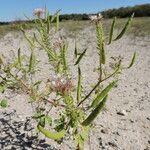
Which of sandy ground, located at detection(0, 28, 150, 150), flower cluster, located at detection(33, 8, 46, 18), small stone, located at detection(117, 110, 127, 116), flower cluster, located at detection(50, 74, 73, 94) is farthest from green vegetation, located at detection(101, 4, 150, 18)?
flower cluster, located at detection(50, 74, 73, 94)

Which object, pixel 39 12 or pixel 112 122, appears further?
pixel 112 122

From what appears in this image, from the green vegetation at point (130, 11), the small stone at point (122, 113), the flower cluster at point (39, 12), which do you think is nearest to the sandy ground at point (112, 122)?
the small stone at point (122, 113)

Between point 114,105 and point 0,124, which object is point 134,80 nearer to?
point 114,105

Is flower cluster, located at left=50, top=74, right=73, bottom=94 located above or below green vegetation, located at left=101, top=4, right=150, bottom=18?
above

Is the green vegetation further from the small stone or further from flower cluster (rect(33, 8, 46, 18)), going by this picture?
flower cluster (rect(33, 8, 46, 18))

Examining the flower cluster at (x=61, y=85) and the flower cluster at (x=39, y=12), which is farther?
the flower cluster at (x=39, y=12)

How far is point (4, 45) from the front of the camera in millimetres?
15867

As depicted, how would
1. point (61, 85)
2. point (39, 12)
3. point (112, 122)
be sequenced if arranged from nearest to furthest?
point (61, 85) < point (39, 12) < point (112, 122)

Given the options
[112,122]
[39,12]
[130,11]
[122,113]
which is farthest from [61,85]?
[130,11]

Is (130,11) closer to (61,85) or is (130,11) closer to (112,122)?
(112,122)

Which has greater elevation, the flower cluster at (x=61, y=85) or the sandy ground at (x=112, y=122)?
the flower cluster at (x=61, y=85)

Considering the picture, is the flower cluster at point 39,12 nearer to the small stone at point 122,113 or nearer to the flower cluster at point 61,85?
the flower cluster at point 61,85

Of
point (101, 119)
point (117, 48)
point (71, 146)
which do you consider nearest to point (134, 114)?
point (101, 119)

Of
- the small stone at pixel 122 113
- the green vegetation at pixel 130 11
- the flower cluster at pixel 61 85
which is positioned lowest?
the green vegetation at pixel 130 11
